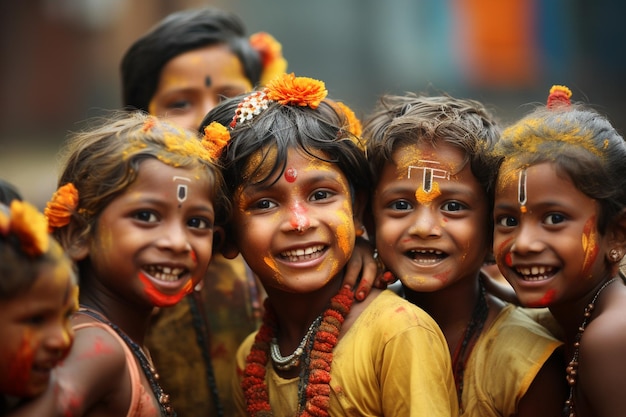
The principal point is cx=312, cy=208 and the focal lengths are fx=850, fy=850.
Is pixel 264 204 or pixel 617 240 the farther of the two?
pixel 264 204

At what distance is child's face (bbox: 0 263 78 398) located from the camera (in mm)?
2445

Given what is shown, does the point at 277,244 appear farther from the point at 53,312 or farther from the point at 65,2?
the point at 65,2

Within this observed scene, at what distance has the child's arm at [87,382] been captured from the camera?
103 inches

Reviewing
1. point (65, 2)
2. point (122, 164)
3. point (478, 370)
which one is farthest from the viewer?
point (65, 2)

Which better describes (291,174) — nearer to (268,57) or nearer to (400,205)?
(400,205)

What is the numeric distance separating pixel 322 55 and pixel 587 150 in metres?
9.72

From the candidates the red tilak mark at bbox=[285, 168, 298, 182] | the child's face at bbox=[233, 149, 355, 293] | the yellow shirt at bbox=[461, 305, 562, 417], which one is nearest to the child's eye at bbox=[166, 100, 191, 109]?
the child's face at bbox=[233, 149, 355, 293]

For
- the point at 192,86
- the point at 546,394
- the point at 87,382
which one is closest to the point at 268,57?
the point at 192,86

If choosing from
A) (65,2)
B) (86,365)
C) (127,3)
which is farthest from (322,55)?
(86,365)

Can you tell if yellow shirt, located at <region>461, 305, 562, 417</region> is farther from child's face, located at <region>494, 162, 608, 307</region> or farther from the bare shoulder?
the bare shoulder

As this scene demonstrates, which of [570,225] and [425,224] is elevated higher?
[570,225]

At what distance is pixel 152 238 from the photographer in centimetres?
314

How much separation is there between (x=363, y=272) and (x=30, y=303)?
1.57m

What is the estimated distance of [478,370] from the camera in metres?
3.44
